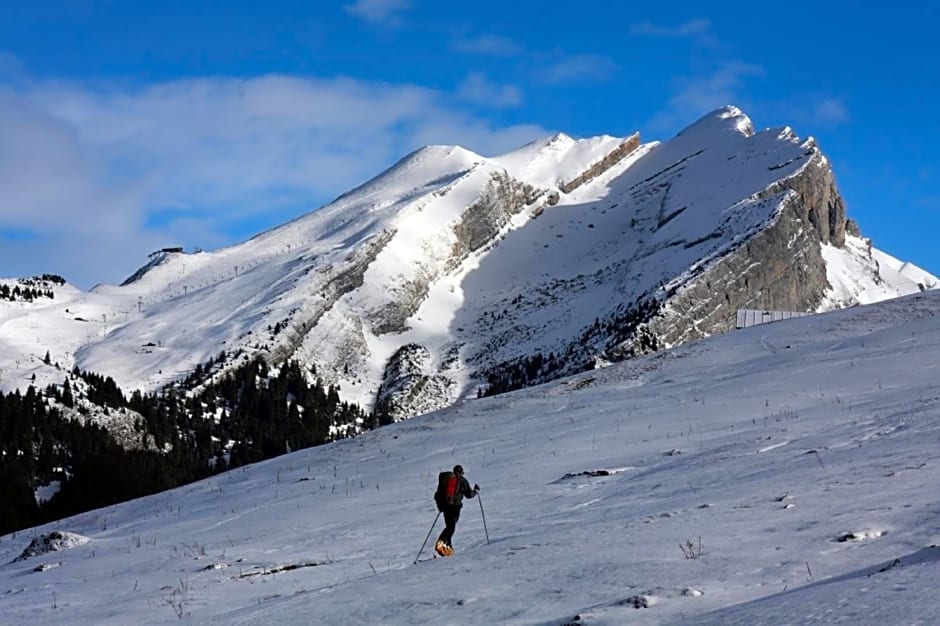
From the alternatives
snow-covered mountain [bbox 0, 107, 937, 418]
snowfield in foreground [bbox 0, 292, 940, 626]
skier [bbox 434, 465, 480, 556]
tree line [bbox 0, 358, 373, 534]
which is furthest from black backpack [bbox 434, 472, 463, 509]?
snow-covered mountain [bbox 0, 107, 937, 418]

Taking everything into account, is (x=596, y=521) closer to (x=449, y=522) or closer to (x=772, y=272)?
(x=449, y=522)

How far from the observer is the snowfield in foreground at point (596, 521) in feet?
33.0

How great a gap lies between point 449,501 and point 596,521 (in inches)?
96.6

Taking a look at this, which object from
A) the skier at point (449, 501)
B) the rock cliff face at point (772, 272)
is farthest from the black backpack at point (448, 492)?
the rock cliff face at point (772, 272)

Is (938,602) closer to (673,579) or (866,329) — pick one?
(673,579)

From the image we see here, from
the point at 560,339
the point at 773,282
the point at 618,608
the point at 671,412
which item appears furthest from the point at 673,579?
the point at 773,282

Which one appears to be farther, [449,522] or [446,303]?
[446,303]

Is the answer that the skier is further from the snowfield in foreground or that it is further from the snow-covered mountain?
the snow-covered mountain

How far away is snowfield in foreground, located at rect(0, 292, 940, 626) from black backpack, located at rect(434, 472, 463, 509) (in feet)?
2.53

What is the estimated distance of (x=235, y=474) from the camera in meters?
37.3

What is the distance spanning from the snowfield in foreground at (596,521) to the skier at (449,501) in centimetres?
38

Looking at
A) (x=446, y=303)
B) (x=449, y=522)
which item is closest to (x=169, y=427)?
(x=446, y=303)

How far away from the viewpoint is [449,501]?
53.3 feet

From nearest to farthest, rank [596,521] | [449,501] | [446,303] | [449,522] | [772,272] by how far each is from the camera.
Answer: [596,521], [449,522], [449,501], [772,272], [446,303]
